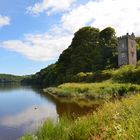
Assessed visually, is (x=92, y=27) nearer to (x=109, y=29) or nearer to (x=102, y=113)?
(x=109, y=29)

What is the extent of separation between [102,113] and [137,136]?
4531 mm

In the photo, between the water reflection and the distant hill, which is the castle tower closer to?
the distant hill

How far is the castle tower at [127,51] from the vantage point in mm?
50000

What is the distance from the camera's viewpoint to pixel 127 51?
49.8 metres

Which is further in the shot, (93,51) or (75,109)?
(93,51)

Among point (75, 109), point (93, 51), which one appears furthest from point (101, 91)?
point (93, 51)

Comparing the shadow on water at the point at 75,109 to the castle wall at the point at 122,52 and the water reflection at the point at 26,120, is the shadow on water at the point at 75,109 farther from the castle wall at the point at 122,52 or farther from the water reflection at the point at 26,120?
the castle wall at the point at 122,52

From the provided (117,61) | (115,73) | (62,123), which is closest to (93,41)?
(117,61)

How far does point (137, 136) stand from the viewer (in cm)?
482

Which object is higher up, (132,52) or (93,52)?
(93,52)

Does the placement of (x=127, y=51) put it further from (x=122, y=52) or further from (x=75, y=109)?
(x=75, y=109)

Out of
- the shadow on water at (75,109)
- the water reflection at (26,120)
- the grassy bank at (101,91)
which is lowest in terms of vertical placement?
the water reflection at (26,120)

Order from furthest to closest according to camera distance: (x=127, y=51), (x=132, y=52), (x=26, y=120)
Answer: (x=132, y=52) < (x=127, y=51) < (x=26, y=120)

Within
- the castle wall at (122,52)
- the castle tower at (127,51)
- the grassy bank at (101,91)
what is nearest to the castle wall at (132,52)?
the castle tower at (127,51)
